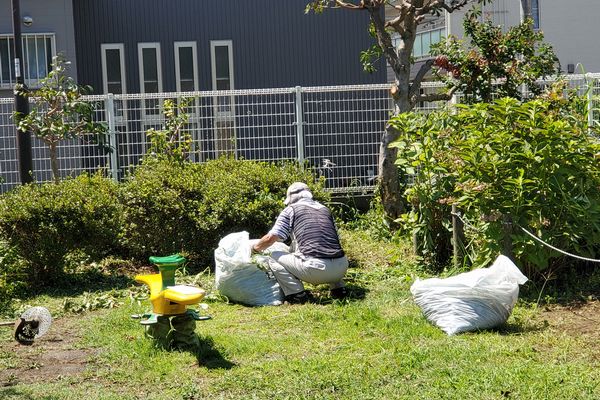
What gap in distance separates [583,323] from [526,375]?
5.74 ft

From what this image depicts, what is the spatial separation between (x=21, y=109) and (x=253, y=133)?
10.2 feet

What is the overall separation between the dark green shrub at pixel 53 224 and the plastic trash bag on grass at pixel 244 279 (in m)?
1.82

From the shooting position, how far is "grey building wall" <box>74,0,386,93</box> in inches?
756

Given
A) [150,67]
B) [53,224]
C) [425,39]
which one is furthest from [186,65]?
[53,224]

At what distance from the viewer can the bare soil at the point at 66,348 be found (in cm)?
634

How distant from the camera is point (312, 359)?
632 cm

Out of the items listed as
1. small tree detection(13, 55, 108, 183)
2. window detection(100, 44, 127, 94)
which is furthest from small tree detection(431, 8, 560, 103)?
window detection(100, 44, 127, 94)

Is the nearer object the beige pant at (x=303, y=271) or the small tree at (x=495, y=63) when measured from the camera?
the beige pant at (x=303, y=271)

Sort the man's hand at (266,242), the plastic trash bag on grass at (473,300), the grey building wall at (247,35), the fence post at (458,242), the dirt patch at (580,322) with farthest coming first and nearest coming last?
the grey building wall at (247,35), the fence post at (458,242), the man's hand at (266,242), the plastic trash bag on grass at (473,300), the dirt patch at (580,322)

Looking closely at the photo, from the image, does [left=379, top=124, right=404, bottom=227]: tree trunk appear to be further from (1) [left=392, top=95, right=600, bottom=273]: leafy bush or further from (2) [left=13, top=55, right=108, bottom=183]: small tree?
(2) [left=13, top=55, right=108, bottom=183]: small tree

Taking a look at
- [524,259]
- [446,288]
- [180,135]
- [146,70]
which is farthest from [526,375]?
[146,70]

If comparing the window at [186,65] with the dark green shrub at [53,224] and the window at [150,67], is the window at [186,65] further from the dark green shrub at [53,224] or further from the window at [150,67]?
the dark green shrub at [53,224]

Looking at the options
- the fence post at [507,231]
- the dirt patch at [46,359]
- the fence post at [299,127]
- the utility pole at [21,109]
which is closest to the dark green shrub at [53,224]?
the utility pole at [21,109]

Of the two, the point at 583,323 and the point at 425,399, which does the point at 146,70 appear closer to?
the point at 583,323
